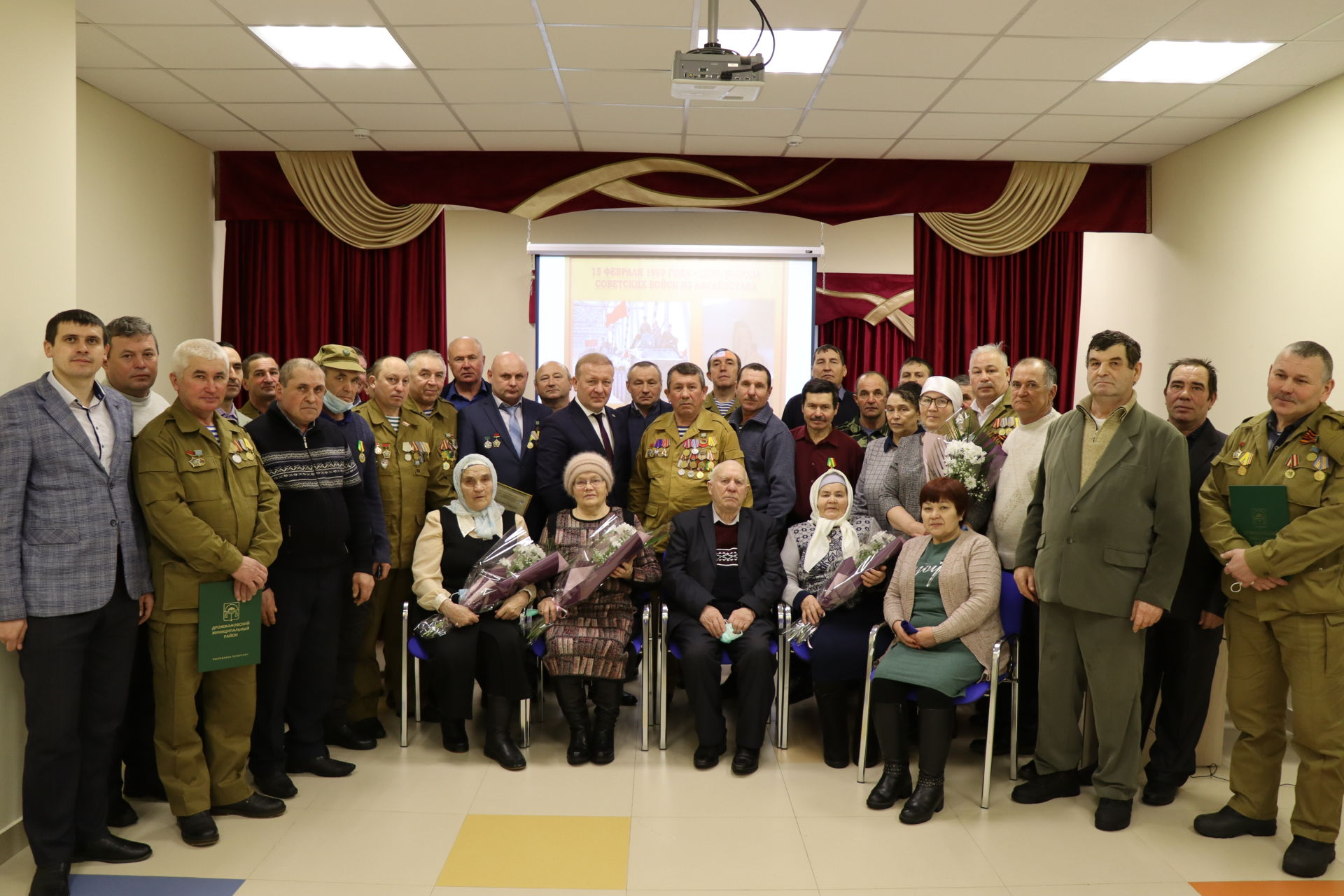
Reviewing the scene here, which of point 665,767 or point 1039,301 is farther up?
point 1039,301

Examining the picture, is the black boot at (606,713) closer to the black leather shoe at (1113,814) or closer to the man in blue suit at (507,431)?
the man in blue suit at (507,431)

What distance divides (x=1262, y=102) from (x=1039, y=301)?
1.99 m

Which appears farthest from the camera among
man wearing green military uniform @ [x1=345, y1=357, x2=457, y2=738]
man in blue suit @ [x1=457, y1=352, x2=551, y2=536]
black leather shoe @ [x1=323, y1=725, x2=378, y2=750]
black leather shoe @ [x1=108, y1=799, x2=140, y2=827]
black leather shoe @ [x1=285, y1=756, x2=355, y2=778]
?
man in blue suit @ [x1=457, y1=352, x2=551, y2=536]

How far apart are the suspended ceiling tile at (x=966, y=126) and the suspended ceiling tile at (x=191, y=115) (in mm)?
4164

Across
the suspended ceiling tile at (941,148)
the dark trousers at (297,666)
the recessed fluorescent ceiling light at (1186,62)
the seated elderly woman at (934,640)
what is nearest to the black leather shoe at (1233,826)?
the seated elderly woman at (934,640)

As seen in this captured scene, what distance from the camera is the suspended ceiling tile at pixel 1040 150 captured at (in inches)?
234

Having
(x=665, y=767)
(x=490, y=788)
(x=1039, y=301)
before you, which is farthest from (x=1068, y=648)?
(x=1039, y=301)

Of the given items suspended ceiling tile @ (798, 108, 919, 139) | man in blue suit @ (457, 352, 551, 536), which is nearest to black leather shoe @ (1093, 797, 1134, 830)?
man in blue suit @ (457, 352, 551, 536)

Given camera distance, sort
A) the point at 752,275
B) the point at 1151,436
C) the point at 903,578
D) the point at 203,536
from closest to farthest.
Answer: the point at 203,536, the point at 1151,436, the point at 903,578, the point at 752,275

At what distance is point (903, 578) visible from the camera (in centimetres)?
369

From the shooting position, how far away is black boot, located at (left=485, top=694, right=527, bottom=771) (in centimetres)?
375

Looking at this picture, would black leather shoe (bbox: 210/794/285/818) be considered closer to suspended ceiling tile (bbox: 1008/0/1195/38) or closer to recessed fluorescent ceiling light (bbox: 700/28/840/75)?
recessed fluorescent ceiling light (bbox: 700/28/840/75)

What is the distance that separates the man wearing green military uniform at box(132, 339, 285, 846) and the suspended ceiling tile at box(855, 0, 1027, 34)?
9.91 ft

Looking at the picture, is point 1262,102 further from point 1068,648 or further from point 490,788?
point 490,788
